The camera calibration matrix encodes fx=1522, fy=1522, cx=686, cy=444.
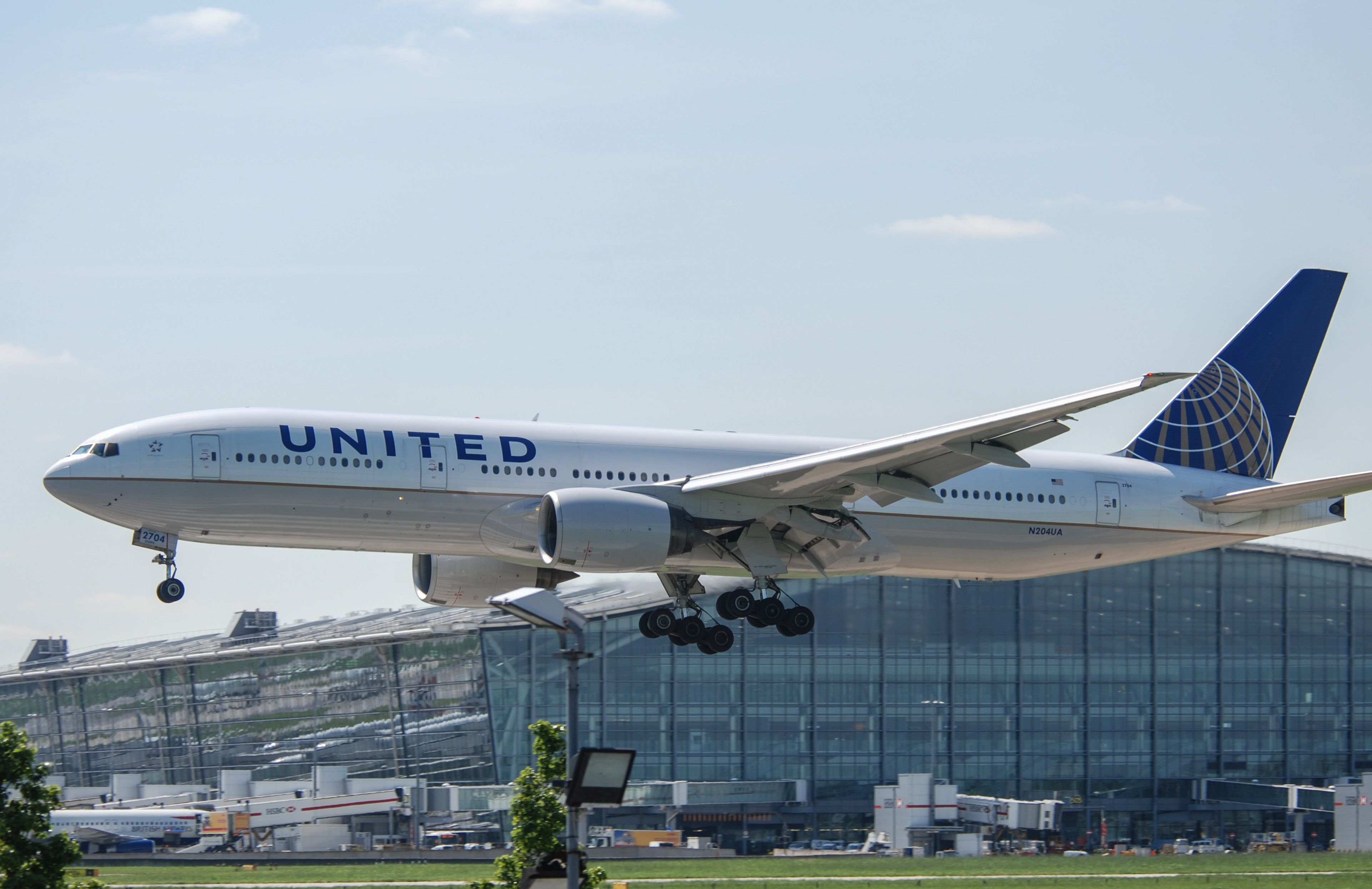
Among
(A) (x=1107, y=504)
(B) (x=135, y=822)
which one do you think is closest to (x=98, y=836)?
(B) (x=135, y=822)

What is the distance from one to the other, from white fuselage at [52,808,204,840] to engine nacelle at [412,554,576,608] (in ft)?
124

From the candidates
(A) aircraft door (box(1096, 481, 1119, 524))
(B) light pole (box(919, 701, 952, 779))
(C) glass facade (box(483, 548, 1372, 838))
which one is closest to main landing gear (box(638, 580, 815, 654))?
(A) aircraft door (box(1096, 481, 1119, 524))

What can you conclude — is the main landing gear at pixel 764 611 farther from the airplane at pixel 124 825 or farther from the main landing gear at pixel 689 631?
the airplane at pixel 124 825

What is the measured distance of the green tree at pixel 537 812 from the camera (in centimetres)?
3294

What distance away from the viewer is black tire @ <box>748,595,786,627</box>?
118 feet

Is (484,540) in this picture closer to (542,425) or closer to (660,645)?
(542,425)

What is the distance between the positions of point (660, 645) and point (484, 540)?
49.3 metres

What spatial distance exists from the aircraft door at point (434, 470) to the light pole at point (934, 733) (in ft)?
163

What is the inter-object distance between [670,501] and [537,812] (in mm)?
7423

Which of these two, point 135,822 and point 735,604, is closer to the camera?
point 735,604

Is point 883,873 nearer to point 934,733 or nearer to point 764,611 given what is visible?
point 764,611

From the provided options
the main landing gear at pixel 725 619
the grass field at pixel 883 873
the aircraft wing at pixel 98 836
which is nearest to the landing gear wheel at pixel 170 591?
the main landing gear at pixel 725 619

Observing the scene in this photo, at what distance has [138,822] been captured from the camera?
236 feet

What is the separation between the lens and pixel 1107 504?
128ft
